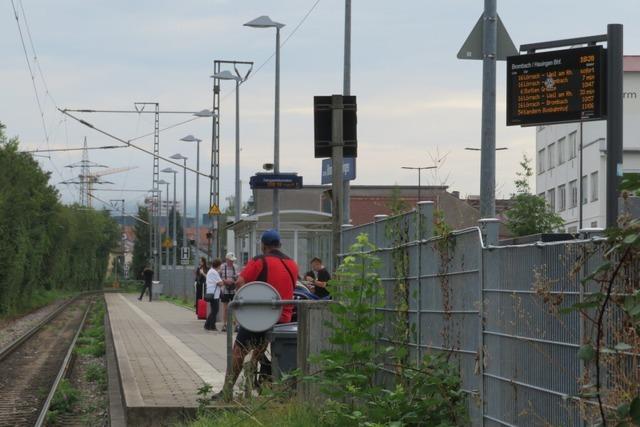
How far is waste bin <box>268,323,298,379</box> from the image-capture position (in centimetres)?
1330

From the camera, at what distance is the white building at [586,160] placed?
7400 centimetres

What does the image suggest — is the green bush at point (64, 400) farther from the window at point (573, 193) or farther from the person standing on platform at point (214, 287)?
the window at point (573, 193)

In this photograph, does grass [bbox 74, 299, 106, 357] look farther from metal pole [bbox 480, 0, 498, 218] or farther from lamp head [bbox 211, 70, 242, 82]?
metal pole [bbox 480, 0, 498, 218]

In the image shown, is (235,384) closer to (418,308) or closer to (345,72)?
(418,308)

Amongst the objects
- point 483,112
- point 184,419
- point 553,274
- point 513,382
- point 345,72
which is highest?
point 345,72

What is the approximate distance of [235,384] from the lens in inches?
520

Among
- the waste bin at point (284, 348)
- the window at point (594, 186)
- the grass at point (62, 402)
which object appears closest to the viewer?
the waste bin at point (284, 348)

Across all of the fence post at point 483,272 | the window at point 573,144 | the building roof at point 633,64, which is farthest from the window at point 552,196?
the fence post at point 483,272

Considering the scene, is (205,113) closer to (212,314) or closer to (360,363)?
(212,314)

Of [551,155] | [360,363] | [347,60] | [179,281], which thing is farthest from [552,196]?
[360,363]

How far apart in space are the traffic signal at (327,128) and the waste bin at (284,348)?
6.20ft

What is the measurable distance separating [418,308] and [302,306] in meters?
3.19

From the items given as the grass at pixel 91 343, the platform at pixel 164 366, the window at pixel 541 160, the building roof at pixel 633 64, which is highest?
the building roof at pixel 633 64

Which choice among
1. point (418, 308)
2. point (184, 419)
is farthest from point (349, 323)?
point (184, 419)
